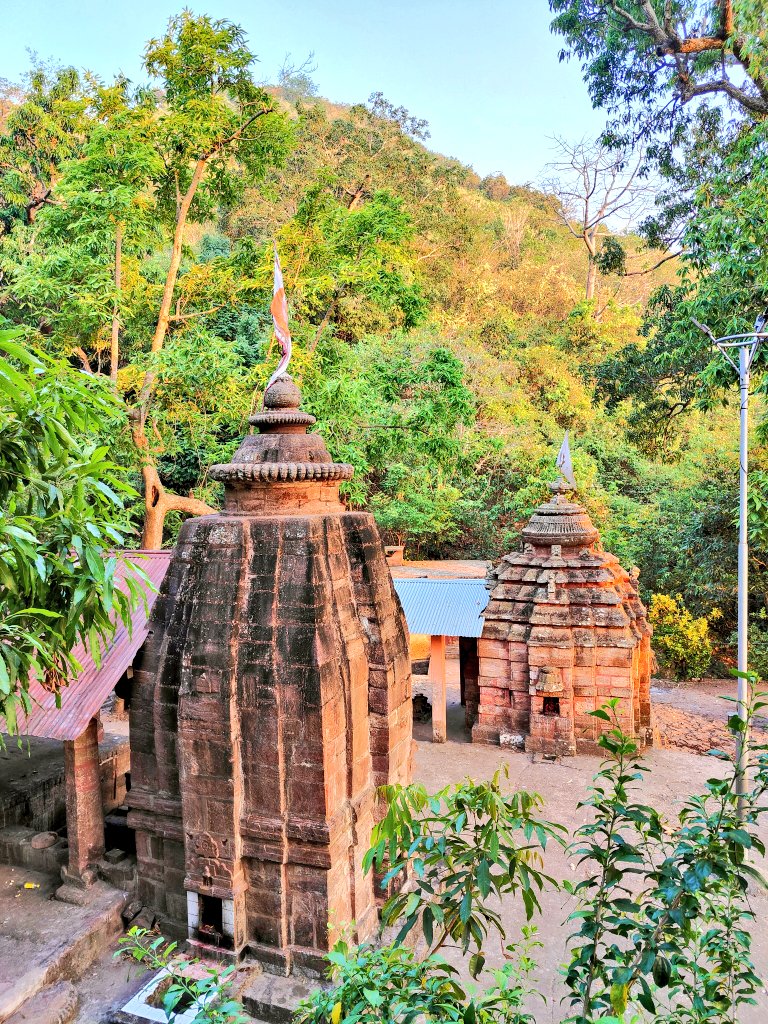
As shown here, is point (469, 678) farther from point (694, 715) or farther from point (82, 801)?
point (82, 801)

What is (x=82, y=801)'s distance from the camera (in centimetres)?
621

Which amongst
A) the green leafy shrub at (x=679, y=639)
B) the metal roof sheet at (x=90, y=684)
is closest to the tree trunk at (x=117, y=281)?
the metal roof sheet at (x=90, y=684)

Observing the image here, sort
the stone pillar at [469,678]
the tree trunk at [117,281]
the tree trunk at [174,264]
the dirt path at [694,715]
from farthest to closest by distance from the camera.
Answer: the tree trunk at [174,264] → the stone pillar at [469,678] → the tree trunk at [117,281] → the dirt path at [694,715]

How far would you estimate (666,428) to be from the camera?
1786cm

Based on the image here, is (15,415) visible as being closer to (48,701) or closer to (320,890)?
(48,701)

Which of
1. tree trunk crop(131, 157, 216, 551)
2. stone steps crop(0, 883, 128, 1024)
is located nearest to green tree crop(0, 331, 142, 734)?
stone steps crop(0, 883, 128, 1024)

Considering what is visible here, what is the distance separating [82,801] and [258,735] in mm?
2198

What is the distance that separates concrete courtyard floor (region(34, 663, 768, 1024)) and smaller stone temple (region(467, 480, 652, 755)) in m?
0.54

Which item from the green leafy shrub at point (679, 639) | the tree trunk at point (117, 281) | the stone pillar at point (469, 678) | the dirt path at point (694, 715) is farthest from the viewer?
the green leafy shrub at point (679, 639)

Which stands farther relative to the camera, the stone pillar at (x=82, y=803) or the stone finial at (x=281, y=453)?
the stone pillar at (x=82, y=803)

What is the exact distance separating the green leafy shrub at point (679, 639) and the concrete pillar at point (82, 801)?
46.0 feet

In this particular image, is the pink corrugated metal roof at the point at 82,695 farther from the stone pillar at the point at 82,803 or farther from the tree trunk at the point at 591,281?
the tree trunk at the point at 591,281

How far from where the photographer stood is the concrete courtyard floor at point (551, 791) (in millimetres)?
5387

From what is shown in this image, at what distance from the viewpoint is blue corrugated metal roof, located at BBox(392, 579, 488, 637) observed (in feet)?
36.6
